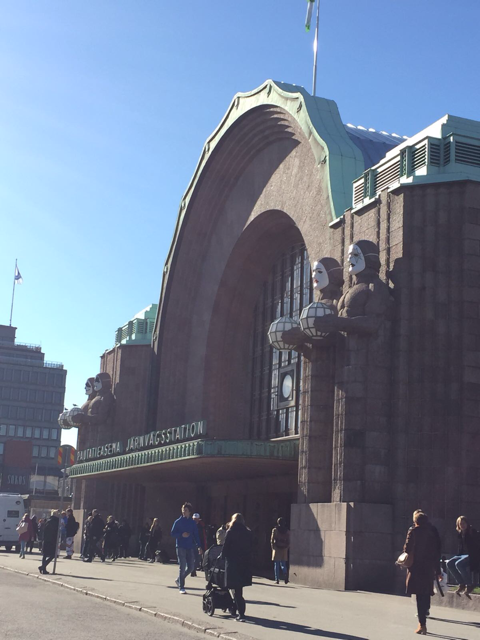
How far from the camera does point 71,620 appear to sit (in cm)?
1341

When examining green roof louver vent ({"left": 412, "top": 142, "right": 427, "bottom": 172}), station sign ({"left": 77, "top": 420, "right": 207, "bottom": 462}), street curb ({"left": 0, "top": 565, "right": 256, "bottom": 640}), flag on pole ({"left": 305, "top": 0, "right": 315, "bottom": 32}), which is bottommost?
street curb ({"left": 0, "top": 565, "right": 256, "bottom": 640})

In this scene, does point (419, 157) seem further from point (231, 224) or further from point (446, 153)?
point (231, 224)

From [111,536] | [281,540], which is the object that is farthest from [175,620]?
[111,536]

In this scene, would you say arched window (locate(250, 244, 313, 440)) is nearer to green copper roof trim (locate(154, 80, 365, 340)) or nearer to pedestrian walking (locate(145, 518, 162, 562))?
green copper roof trim (locate(154, 80, 365, 340))

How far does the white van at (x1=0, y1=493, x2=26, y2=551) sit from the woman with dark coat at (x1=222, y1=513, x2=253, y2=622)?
30534 millimetres

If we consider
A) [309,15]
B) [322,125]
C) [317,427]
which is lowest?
[317,427]

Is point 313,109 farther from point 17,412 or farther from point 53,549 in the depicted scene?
point 17,412

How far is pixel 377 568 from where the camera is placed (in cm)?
2267

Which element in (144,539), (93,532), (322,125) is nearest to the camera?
(322,125)

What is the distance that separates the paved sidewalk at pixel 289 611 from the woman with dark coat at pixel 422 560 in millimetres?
570

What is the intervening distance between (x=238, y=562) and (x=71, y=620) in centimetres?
270

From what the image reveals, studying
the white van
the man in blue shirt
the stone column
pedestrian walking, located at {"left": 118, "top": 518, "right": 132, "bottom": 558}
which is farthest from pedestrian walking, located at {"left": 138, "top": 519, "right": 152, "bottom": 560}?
the man in blue shirt

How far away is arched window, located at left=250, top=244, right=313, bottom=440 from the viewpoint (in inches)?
1329

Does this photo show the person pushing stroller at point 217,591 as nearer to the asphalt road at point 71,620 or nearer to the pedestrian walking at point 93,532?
the asphalt road at point 71,620
